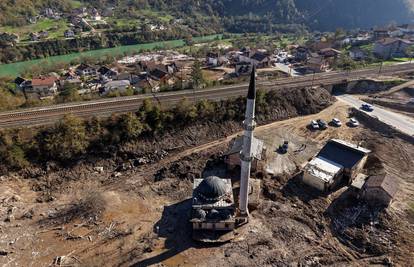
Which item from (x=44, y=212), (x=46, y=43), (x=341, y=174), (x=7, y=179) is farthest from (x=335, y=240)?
(x=46, y=43)

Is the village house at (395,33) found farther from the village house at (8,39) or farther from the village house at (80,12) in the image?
the village house at (80,12)

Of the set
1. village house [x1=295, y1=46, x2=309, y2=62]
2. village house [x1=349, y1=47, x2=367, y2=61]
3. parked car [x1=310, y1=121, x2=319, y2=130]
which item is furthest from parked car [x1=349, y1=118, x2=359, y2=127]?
village house [x1=295, y1=46, x2=309, y2=62]

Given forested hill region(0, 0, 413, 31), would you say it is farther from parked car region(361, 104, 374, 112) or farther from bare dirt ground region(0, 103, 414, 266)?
bare dirt ground region(0, 103, 414, 266)

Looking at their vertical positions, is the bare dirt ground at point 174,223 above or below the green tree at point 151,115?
below

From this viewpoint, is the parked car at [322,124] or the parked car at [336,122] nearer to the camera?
the parked car at [322,124]

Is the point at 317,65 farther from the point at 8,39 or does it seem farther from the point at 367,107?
the point at 8,39

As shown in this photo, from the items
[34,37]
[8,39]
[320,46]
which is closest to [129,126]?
[320,46]

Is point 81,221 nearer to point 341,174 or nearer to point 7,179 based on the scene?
point 7,179

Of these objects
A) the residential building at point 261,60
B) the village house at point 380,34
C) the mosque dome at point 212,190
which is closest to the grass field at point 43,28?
the residential building at point 261,60
